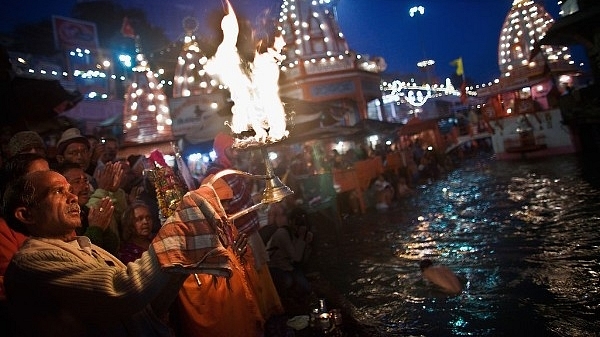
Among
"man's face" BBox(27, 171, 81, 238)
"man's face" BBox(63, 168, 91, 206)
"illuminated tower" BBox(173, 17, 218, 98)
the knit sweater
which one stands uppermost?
"illuminated tower" BBox(173, 17, 218, 98)

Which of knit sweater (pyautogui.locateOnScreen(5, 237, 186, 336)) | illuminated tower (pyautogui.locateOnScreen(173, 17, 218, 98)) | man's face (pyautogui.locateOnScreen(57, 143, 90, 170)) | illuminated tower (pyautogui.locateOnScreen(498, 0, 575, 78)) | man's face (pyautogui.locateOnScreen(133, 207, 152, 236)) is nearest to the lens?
knit sweater (pyautogui.locateOnScreen(5, 237, 186, 336))

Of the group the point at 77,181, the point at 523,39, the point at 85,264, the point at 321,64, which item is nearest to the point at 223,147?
the point at 77,181

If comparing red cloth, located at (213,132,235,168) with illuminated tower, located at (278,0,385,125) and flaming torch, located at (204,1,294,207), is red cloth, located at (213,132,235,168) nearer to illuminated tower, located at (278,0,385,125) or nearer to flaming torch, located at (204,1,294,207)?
flaming torch, located at (204,1,294,207)

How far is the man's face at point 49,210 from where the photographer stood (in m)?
2.12

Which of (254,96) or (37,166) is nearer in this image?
(37,166)

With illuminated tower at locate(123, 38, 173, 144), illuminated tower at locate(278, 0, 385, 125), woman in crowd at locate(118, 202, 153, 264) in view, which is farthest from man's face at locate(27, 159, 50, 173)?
illuminated tower at locate(278, 0, 385, 125)

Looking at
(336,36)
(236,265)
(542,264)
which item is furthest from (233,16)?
(336,36)

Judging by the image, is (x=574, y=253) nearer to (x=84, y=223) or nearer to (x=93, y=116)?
(x=84, y=223)

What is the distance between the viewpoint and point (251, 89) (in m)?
3.51

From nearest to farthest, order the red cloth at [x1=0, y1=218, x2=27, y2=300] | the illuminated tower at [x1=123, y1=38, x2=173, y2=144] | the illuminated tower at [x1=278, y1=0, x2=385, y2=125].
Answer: the red cloth at [x1=0, y1=218, x2=27, y2=300] < the illuminated tower at [x1=123, y1=38, x2=173, y2=144] < the illuminated tower at [x1=278, y1=0, x2=385, y2=125]

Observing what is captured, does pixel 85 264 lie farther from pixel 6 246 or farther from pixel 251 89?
pixel 251 89

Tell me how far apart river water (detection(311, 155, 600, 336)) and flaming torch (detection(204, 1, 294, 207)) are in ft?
11.3

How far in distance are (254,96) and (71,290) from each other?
2.24 meters

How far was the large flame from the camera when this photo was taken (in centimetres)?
322
